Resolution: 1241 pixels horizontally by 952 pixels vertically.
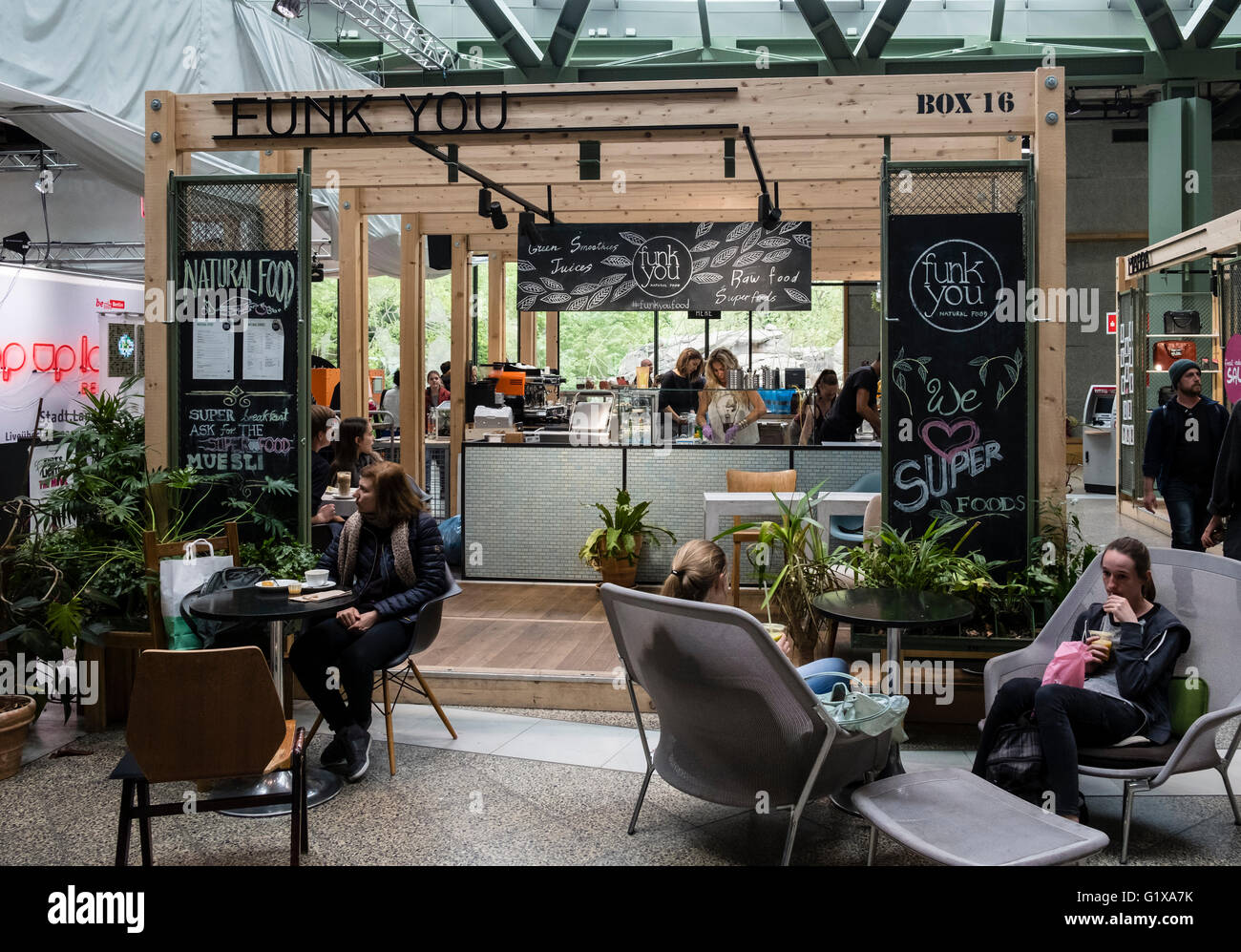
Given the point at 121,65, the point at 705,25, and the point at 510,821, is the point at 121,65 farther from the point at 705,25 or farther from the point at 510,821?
the point at 705,25

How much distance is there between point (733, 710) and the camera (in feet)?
10.7

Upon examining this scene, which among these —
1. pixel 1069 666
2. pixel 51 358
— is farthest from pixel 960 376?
pixel 51 358

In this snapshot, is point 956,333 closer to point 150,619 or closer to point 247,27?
point 150,619

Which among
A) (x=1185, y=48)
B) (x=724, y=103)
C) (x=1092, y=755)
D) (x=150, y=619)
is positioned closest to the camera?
(x=1092, y=755)

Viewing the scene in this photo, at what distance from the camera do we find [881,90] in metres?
5.40

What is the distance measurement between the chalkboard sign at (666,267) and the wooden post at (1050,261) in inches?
143

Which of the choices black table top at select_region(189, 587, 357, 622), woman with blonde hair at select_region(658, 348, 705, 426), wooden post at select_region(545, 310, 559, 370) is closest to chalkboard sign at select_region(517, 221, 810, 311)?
woman with blonde hair at select_region(658, 348, 705, 426)

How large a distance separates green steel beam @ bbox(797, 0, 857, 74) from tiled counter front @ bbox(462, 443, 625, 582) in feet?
22.9

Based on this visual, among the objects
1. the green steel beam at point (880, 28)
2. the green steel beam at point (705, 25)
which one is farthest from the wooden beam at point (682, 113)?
the green steel beam at point (705, 25)

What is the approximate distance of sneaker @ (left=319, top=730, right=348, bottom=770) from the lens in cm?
426

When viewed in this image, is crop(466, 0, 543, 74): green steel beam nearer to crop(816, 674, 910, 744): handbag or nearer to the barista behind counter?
the barista behind counter

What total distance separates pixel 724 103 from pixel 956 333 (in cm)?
159

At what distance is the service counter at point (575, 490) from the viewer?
25.2 ft
